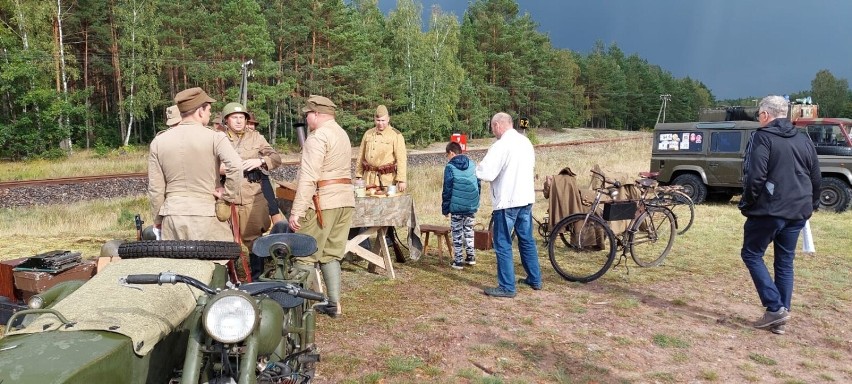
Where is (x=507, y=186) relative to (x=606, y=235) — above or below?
above

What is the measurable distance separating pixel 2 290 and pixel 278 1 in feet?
132

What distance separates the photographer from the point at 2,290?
4.45m

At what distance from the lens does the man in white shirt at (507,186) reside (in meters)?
5.63

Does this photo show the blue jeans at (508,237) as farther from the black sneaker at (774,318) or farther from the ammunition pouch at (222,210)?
the ammunition pouch at (222,210)

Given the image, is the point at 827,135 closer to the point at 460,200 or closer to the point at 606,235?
the point at 606,235

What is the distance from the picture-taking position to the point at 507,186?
5652 mm

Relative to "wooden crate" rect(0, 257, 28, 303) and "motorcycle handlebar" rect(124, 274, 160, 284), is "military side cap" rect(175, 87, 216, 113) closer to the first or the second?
"wooden crate" rect(0, 257, 28, 303)

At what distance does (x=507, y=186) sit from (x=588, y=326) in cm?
146

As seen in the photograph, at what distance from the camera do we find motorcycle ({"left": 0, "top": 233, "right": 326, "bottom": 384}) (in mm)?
1989

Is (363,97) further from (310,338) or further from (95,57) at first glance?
(310,338)

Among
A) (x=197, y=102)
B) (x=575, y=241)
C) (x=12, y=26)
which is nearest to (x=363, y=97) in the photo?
(x=12, y=26)

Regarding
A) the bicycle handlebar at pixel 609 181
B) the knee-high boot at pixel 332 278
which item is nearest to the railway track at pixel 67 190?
the knee-high boot at pixel 332 278

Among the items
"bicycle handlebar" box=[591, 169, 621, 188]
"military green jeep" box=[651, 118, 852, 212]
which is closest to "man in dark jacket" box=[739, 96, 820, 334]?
"bicycle handlebar" box=[591, 169, 621, 188]

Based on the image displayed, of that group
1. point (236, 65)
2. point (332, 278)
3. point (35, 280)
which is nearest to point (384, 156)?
point (332, 278)
